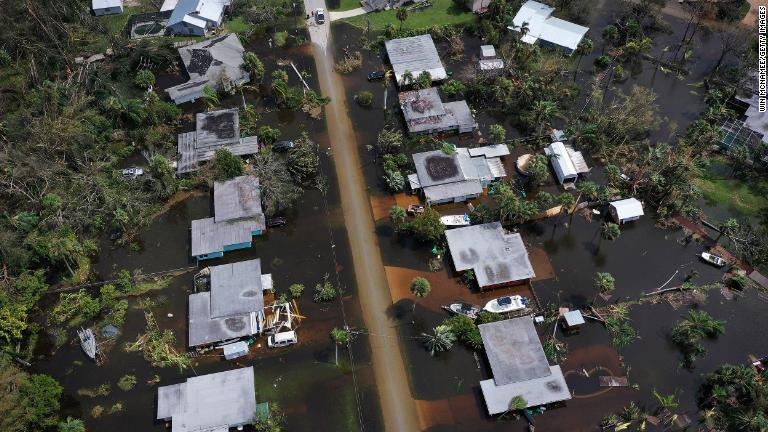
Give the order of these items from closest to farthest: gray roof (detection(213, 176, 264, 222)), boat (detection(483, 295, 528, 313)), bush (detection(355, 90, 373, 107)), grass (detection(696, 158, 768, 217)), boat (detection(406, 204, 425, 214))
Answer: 1. boat (detection(483, 295, 528, 313))
2. gray roof (detection(213, 176, 264, 222))
3. boat (detection(406, 204, 425, 214))
4. grass (detection(696, 158, 768, 217))
5. bush (detection(355, 90, 373, 107))

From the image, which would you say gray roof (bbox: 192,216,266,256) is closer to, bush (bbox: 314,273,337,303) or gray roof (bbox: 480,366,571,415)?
bush (bbox: 314,273,337,303)

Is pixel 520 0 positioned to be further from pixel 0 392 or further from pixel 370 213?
pixel 0 392

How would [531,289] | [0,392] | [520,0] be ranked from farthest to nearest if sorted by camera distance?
[520,0], [531,289], [0,392]

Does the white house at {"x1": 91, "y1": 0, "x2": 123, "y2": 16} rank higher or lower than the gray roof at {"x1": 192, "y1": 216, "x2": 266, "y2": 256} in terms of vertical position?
higher

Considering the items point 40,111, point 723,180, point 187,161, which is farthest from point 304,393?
point 723,180

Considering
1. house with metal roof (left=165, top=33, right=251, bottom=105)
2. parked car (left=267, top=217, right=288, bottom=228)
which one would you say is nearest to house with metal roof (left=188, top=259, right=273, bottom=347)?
parked car (left=267, top=217, right=288, bottom=228)

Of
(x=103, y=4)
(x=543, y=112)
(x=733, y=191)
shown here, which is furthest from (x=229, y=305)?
(x=103, y=4)

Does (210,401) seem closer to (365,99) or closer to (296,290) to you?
(296,290)
